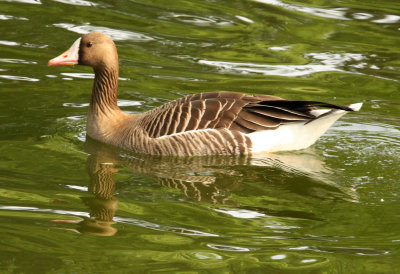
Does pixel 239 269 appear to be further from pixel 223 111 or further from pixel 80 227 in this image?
pixel 223 111

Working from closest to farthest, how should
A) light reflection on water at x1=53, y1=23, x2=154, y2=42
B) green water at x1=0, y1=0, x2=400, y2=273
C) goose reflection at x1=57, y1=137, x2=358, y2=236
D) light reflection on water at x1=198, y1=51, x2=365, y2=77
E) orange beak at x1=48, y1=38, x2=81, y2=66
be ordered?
green water at x1=0, y1=0, x2=400, y2=273
goose reflection at x1=57, y1=137, x2=358, y2=236
orange beak at x1=48, y1=38, x2=81, y2=66
light reflection on water at x1=198, y1=51, x2=365, y2=77
light reflection on water at x1=53, y1=23, x2=154, y2=42

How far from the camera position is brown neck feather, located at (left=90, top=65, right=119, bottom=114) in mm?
10453

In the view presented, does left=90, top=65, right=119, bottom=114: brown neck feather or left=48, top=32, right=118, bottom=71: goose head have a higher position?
left=48, top=32, right=118, bottom=71: goose head

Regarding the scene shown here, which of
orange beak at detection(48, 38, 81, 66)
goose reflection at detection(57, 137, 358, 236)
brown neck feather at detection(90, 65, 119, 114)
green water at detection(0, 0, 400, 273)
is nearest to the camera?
green water at detection(0, 0, 400, 273)

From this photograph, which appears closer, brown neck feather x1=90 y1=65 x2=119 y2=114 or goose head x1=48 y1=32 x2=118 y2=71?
goose head x1=48 y1=32 x2=118 y2=71

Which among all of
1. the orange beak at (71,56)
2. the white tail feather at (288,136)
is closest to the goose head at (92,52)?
the orange beak at (71,56)

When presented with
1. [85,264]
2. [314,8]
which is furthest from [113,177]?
[314,8]

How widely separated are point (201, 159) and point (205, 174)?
65cm

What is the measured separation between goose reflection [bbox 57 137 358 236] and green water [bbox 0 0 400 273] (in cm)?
2

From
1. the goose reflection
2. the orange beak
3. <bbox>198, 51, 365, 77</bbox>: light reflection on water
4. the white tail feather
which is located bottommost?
the goose reflection

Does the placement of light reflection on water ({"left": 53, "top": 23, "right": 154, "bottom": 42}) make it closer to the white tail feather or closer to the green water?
the green water

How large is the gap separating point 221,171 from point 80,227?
2.37 metres

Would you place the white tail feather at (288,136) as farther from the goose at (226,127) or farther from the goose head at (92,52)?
the goose head at (92,52)

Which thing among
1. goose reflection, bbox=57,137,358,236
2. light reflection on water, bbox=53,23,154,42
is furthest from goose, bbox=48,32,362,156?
light reflection on water, bbox=53,23,154,42
